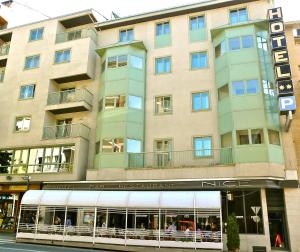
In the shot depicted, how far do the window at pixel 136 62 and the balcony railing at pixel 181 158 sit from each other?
741 cm

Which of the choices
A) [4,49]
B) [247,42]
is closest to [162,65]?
[247,42]

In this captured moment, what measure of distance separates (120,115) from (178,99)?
15.0ft

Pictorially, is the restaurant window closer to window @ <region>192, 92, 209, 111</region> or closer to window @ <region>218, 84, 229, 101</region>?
window @ <region>192, 92, 209, 111</region>

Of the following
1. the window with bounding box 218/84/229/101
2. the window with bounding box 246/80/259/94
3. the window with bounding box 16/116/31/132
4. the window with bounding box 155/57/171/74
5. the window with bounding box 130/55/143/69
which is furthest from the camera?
the window with bounding box 16/116/31/132

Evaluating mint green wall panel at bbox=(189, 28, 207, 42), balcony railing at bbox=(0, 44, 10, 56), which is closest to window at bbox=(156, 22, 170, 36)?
mint green wall panel at bbox=(189, 28, 207, 42)

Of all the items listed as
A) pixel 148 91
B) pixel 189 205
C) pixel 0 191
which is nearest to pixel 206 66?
pixel 148 91

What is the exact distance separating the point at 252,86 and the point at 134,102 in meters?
8.76

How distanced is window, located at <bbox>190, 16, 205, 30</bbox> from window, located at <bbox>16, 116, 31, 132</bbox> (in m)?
15.9

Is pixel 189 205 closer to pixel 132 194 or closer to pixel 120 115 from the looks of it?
pixel 132 194

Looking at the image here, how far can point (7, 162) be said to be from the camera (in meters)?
26.0

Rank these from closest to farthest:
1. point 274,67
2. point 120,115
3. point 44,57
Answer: point 274,67 → point 120,115 → point 44,57

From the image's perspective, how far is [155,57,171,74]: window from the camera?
80.9ft

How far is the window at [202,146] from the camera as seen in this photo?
69.4 feet

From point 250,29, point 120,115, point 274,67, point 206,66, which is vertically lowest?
point 120,115
